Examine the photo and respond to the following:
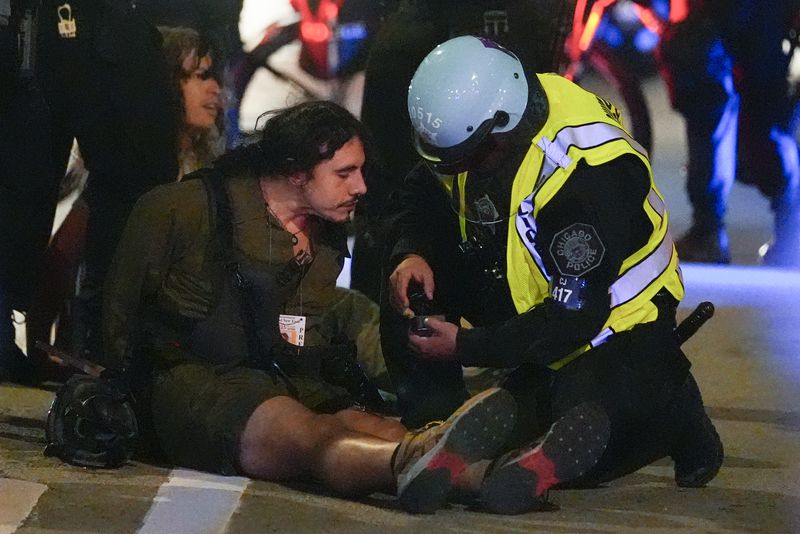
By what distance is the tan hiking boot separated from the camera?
3.14 meters

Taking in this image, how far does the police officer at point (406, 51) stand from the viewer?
4.75 meters

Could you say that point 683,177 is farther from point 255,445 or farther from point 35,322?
point 255,445

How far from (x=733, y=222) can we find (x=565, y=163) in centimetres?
339

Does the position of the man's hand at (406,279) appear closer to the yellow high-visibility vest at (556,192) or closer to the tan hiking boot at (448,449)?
the yellow high-visibility vest at (556,192)

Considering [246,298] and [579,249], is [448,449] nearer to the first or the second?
[579,249]

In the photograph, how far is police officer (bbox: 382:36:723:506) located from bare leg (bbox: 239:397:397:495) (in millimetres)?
300

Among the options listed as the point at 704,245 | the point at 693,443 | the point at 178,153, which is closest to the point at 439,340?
the point at 693,443

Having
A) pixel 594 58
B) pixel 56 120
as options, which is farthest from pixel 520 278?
pixel 594 58

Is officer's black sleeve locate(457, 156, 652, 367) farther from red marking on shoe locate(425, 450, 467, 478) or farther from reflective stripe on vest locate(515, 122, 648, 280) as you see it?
red marking on shoe locate(425, 450, 467, 478)

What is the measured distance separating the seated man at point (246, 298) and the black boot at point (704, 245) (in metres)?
3.12

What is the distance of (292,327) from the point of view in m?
3.78

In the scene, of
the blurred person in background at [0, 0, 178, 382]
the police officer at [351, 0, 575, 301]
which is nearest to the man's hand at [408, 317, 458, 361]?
the police officer at [351, 0, 575, 301]

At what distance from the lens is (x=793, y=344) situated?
538 cm

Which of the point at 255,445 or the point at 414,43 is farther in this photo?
the point at 414,43
